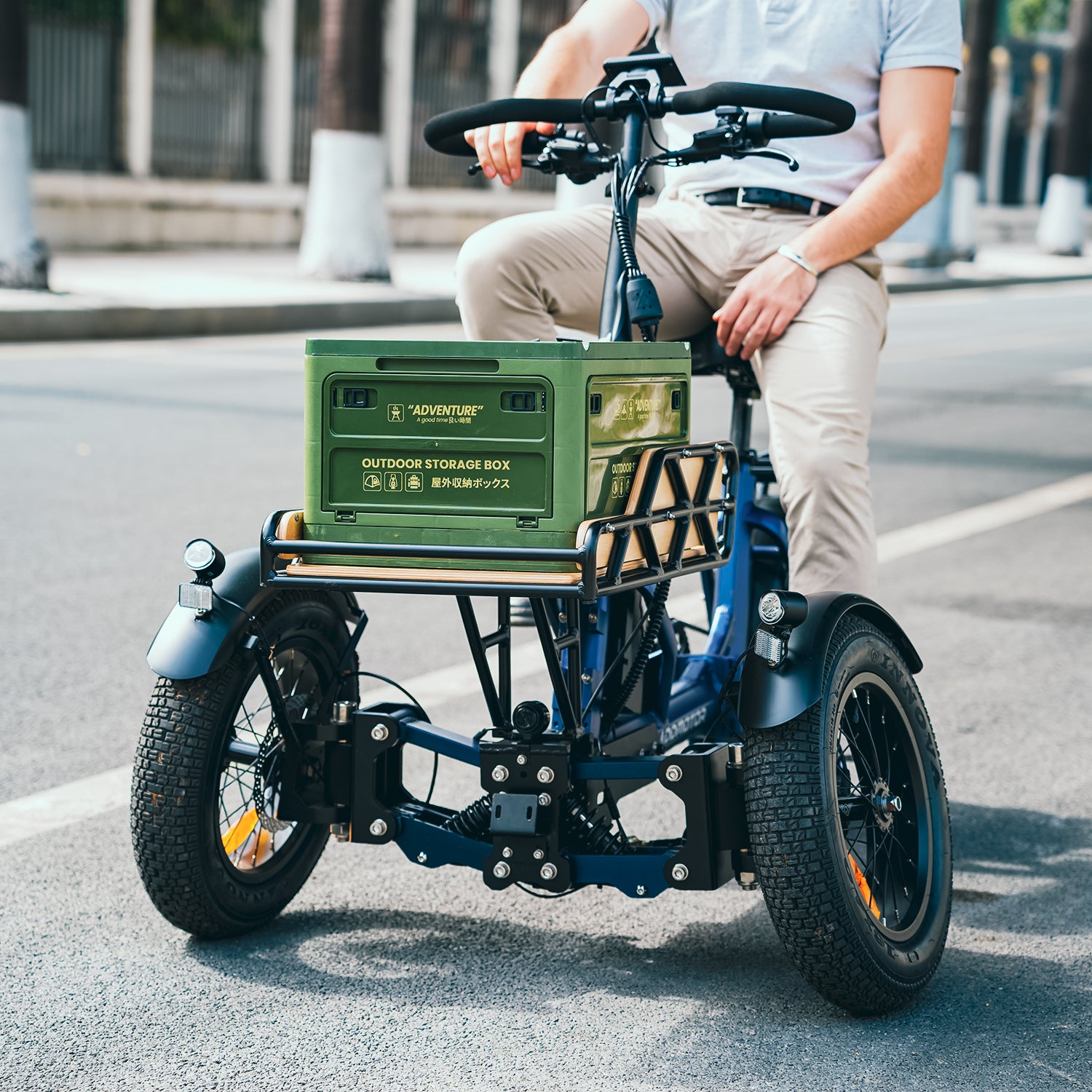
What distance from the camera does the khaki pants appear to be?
3355 mm

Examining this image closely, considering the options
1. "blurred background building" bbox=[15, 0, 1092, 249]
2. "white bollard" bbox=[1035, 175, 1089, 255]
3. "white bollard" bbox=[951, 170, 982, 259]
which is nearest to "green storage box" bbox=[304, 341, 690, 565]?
"blurred background building" bbox=[15, 0, 1092, 249]

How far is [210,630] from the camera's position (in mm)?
3010

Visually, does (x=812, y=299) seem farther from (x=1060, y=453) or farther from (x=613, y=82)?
(x=1060, y=453)

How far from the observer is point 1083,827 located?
4027 mm

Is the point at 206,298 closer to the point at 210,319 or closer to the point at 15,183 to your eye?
the point at 210,319

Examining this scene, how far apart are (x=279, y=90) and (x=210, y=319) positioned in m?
11.9

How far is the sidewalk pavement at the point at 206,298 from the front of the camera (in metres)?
14.5

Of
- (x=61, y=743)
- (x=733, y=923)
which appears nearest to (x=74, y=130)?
(x=61, y=743)

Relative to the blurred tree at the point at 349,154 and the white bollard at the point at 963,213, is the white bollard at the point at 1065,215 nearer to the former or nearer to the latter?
the white bollard at the point at 963,213

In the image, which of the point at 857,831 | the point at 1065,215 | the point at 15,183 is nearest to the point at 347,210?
the point at 15,183

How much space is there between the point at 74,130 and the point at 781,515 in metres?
21.6

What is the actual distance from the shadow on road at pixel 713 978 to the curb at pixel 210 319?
11.2 meters

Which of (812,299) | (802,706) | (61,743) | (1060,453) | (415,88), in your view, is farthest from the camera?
(415,88)

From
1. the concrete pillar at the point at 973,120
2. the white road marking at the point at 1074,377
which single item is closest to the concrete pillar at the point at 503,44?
the concrete pillar at the point at 973,120
